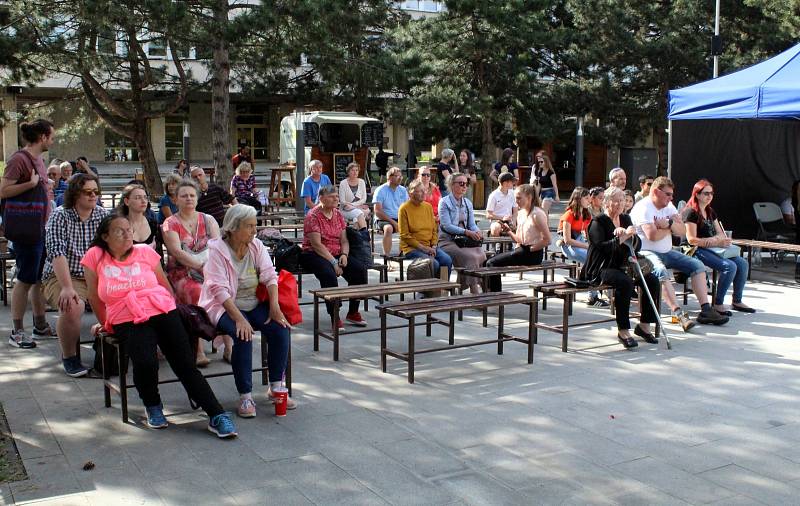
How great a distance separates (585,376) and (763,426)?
1.44m

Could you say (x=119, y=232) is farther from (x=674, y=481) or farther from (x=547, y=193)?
(x=547, y=193)

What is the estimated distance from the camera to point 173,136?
46.2 metres

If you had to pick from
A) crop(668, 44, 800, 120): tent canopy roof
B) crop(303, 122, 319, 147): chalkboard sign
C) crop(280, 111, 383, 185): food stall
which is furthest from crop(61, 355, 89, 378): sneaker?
crop(303, 122, 319, 147): chalkboard sign

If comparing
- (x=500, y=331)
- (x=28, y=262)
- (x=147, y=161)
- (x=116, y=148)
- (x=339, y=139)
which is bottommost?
(x=500, y=331)

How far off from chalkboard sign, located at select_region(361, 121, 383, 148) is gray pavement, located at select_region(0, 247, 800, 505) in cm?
1898

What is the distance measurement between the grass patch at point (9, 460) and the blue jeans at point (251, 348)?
52.8 inches

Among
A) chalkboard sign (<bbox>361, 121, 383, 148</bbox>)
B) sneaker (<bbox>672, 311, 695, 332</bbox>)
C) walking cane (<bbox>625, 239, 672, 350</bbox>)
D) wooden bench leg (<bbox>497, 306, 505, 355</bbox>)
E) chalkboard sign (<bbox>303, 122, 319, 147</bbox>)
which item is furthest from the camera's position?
chalkboard sign (<bbox>361, 121, 383, 148</bbox>)

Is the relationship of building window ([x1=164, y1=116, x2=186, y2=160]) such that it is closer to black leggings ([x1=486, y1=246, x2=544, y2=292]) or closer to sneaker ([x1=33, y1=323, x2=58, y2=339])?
black leggings ([x1=486, y1=246, x2=544, y2=292])

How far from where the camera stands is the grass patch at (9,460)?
14.6 ft

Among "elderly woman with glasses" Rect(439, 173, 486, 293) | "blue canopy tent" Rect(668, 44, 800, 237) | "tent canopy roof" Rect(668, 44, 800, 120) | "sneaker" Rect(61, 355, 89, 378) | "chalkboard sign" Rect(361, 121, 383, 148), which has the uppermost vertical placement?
"chalkboard sign" Rect(361, 121, 383, 148)

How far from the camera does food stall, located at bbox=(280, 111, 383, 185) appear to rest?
24634mm

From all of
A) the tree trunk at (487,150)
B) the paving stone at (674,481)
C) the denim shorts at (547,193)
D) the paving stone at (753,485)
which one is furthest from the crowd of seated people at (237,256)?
the tree trunk at (487,150)

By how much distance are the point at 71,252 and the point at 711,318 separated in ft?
19.1

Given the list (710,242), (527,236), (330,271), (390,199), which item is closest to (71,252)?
(330,271)
